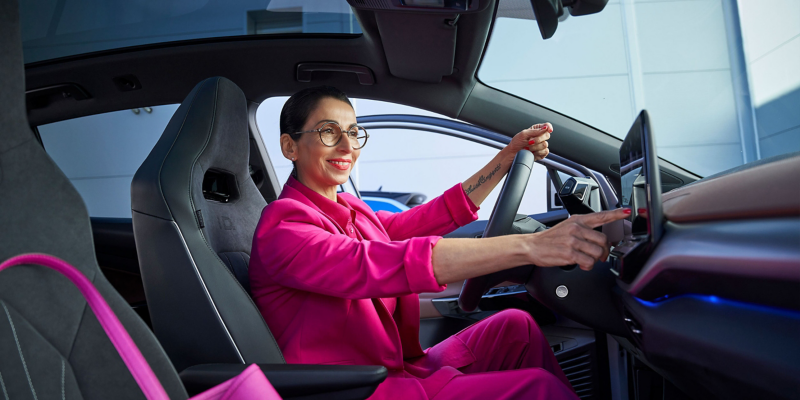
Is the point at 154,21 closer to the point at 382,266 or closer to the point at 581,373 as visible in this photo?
the point at 382,266

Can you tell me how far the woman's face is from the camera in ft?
4.01

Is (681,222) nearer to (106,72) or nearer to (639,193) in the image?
(639,193)

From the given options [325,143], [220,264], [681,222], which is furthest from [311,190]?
[681,222]

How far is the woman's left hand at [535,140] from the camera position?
53.9 inches

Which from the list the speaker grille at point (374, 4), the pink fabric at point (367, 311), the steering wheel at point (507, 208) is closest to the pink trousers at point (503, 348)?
the pink fabric at point (367, 311)

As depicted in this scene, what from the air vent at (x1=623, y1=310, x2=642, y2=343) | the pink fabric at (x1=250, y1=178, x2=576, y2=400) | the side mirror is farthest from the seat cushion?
the side mirror

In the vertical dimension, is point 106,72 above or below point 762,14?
above

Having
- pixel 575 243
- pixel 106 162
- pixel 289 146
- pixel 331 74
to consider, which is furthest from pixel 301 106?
pixel 106 162

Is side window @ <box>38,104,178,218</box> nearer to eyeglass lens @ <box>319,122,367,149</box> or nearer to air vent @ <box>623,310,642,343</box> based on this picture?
eyeglass lens @ <box>319,122,367,149</box>

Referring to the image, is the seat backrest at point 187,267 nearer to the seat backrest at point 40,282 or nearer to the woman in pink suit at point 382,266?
the woman in pink suit at point 382,266

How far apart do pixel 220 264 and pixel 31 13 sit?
1.70 metres

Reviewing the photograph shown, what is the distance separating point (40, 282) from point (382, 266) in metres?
0.50

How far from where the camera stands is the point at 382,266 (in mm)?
887

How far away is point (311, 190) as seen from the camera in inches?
46.9
